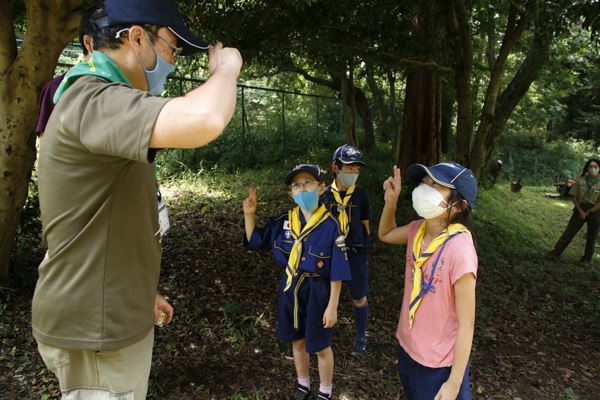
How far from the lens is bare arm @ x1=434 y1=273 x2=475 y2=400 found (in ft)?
6.84

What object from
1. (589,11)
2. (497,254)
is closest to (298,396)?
(589,11)

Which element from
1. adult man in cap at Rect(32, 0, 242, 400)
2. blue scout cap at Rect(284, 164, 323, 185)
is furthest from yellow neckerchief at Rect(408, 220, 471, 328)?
adult man in cap at Rect(32, 0, 242, 400)

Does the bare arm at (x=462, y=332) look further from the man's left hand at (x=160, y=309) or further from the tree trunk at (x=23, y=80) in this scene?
the tree trunk at (x=23, y=80)

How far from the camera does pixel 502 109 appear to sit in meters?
7.90

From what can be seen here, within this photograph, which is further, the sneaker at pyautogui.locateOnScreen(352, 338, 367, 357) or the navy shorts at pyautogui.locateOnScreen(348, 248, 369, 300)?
the sneaker at pyautogui.locateOnScreen(352, 338, 367, 357)

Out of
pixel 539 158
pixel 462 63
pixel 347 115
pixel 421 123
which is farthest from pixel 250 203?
pixel 539 158

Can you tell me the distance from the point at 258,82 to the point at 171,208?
11.5 m

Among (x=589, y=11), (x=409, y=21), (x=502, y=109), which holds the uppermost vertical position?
(x=409, y=21)

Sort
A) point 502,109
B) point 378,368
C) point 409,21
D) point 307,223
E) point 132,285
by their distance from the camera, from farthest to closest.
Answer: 1. point 502,109
2. point 409,21
3. point 378,368
4. point 307,223
5. point 132,285

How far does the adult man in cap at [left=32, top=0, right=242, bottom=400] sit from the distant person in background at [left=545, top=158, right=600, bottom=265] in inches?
339

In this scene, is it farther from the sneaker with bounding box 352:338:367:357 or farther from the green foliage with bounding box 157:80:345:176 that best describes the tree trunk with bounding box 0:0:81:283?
the green foliage with bounding box 157:80:345:176

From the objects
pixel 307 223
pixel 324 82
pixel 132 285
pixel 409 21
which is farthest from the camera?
pixel 324 82

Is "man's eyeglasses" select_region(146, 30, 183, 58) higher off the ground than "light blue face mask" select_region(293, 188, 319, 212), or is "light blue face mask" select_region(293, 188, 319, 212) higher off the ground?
"man's eyeglasses" select_region(146, 30, 183, 58)

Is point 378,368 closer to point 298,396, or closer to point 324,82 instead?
point 298,396
